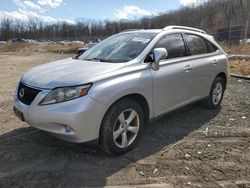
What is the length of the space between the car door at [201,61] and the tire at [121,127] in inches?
61.0

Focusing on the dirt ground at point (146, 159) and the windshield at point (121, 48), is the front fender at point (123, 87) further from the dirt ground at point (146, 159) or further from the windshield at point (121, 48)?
the dirt ground at point (146, 159)

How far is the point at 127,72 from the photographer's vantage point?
399cm

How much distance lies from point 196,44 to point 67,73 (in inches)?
105

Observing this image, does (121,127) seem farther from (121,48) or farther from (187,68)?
(187,68)

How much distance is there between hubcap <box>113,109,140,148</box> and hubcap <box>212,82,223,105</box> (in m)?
2.48

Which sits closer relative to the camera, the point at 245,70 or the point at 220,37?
the point at 245,70

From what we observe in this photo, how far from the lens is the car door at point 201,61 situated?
525 centimetres

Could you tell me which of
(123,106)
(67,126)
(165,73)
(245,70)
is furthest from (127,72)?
(245,70)

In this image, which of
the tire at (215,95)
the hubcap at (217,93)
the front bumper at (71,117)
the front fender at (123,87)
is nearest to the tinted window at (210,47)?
the tire at (215,95)

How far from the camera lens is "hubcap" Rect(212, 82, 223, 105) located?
19.9 ft

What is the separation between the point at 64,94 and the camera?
3.58m

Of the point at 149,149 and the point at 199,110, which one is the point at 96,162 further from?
the point at 199,110

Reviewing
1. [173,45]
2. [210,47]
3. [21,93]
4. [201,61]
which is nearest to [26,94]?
[21,93]

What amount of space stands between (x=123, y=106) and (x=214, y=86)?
8.91 feet
